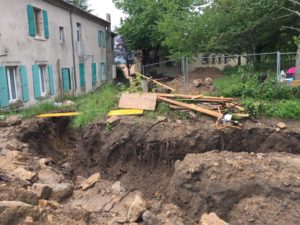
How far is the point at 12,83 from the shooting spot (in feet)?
47.1

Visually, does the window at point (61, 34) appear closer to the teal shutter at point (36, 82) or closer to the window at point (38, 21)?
the window at point (38, 21)

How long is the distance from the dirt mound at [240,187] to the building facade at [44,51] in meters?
9.06

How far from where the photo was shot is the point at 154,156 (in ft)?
28.8

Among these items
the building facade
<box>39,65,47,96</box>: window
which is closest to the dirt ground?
the building facade

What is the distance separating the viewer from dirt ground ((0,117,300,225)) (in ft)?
20.0

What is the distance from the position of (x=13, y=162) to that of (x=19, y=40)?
818 cm

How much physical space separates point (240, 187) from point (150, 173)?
279 cm

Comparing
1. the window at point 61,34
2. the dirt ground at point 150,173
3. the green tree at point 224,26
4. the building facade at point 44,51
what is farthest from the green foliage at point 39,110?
the green tree at point 224,26

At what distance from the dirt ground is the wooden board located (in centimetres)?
70

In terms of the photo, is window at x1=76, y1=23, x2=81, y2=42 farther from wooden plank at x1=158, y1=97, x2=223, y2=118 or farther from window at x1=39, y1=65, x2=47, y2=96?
wooden plank at x1=158, y1=97, x2=223, y2=118

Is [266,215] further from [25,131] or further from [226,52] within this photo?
[226,52]

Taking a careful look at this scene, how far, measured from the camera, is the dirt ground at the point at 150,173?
6.08 m

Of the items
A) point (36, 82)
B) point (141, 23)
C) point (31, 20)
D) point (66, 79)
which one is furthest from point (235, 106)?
point (141, 23)

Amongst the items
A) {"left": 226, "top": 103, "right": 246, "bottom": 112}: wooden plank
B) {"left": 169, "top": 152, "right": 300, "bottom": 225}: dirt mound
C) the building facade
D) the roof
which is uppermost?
the roof
